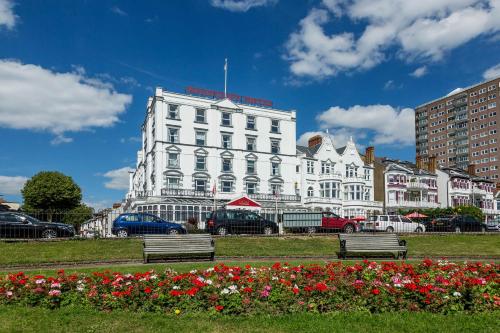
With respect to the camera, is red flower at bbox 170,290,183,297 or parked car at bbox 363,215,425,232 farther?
parked car at bbox 363,215,425,232

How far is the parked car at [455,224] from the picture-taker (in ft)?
116

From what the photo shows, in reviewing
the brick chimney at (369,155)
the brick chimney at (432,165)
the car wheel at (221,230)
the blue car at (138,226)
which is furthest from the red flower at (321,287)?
the brick chimney at (432,165)

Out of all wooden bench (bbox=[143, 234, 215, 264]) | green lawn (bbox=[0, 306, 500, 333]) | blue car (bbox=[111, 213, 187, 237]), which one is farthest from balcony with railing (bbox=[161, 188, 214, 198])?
green lawn (bbox=[0, 306, 500, 333])

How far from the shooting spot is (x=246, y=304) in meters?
7.78

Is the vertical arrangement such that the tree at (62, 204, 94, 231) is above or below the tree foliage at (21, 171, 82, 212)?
below

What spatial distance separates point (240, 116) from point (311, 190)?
1430cm

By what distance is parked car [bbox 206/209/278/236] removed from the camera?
29.1 metres

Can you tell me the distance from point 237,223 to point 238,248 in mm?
9443

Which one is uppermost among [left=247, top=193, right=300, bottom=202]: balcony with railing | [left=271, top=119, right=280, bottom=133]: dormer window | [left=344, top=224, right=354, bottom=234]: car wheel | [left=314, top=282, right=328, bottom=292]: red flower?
[left=271, top=119, right=280, bottom=133]: dormer window

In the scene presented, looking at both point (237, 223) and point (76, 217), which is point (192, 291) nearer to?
point (237, 223)

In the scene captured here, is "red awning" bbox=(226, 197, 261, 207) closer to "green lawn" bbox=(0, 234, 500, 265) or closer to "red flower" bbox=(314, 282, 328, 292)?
"green lawn" bbox=(0, 234, 500, 265)

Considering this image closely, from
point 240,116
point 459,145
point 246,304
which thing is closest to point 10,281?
point 246,304

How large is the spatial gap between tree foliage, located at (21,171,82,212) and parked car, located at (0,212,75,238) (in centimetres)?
4355

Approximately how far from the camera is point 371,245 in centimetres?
1723
